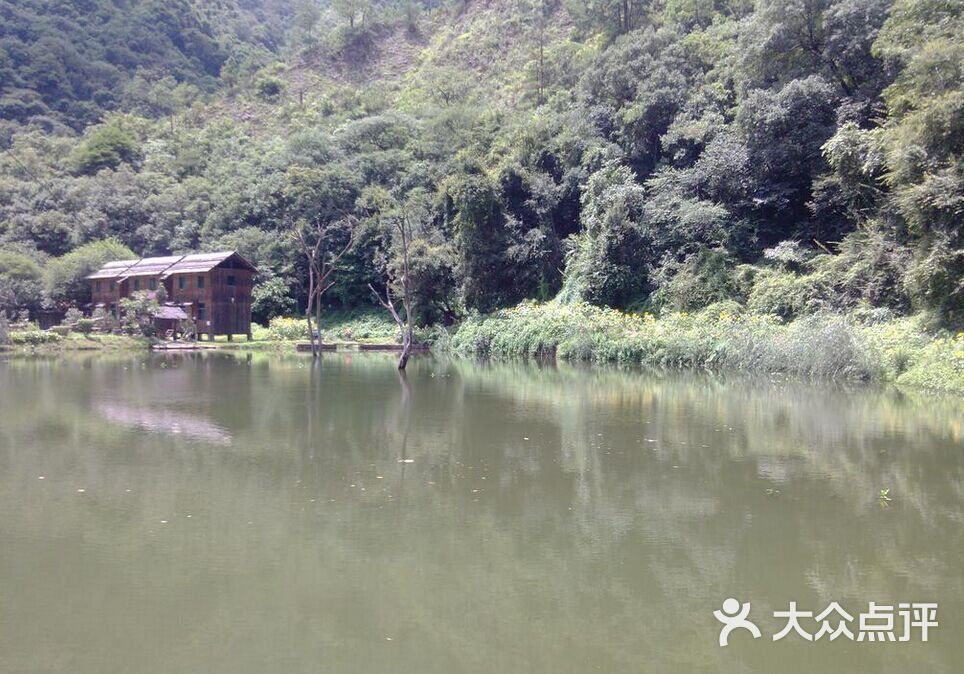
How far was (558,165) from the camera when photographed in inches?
1558

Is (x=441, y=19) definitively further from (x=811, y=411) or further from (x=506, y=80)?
(x=811, y=411)

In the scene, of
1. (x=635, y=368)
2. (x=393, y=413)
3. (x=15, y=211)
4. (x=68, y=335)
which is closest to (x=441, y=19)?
(x=15, y=211)

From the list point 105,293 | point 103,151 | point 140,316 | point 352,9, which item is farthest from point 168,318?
point 352,9

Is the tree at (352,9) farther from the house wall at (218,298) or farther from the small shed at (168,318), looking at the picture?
the small shed at (168,318)

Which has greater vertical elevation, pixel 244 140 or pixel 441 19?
pixel 441 19

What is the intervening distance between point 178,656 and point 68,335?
3625 cm

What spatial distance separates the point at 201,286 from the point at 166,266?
131 inches

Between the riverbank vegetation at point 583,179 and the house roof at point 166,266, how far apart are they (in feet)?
6.58

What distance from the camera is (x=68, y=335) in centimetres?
3644

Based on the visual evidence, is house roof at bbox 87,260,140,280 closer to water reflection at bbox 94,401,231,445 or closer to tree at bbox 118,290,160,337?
tree at bbox 118,290,160,337

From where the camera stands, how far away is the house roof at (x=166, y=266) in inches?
1603

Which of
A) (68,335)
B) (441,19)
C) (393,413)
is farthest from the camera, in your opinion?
(441,19)

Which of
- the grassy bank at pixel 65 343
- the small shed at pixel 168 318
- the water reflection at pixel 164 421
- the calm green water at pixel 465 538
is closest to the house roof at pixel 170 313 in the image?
the small shed at pixel 168 318

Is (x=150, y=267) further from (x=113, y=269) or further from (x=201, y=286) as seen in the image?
(x=201, y=286)
